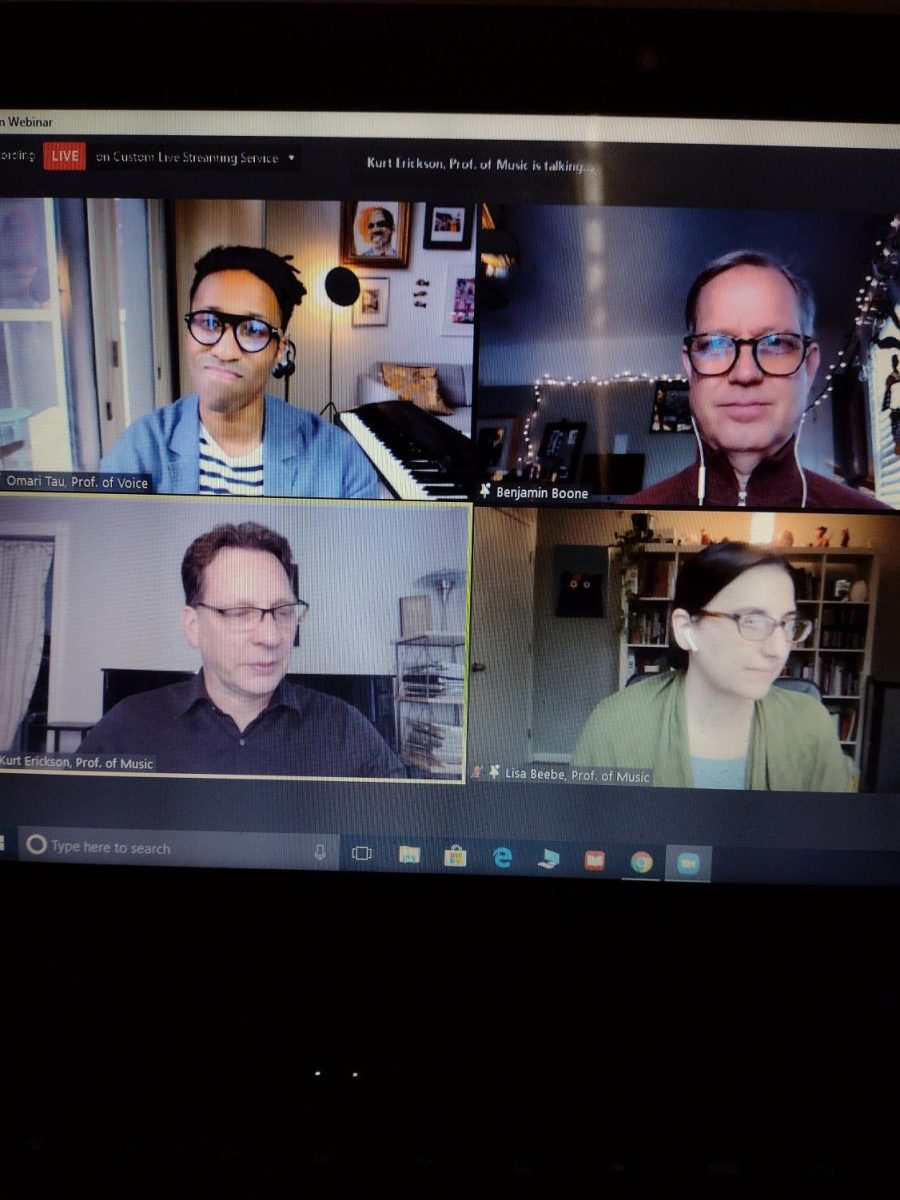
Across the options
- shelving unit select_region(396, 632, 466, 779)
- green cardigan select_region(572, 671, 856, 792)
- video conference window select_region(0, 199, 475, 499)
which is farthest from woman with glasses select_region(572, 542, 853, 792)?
video conference window select_region(0, 199, 475, 499)

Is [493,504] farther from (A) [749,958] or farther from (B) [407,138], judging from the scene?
(A) [749,958]

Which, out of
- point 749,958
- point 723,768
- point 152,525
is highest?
point 152,525

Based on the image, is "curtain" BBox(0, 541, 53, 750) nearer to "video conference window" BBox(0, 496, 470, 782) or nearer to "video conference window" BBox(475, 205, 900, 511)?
"video conference window" BBox(0, 496, 470, 782)

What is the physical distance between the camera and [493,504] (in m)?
0.71

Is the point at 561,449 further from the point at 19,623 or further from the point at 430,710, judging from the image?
the point at 19,623

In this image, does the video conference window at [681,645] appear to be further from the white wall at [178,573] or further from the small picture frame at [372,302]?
the small picture frame at [372,302]

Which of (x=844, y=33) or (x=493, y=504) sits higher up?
(x=844, y=33)

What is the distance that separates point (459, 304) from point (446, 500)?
6.1 inches

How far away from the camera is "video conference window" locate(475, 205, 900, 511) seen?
69 cm

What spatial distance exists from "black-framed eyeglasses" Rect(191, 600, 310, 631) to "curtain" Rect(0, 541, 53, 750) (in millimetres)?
132

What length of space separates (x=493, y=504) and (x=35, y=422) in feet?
1.25

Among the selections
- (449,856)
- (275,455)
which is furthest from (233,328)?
(449,856)

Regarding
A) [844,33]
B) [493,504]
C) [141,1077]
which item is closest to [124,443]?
[493,504]

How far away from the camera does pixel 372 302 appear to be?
69cm
